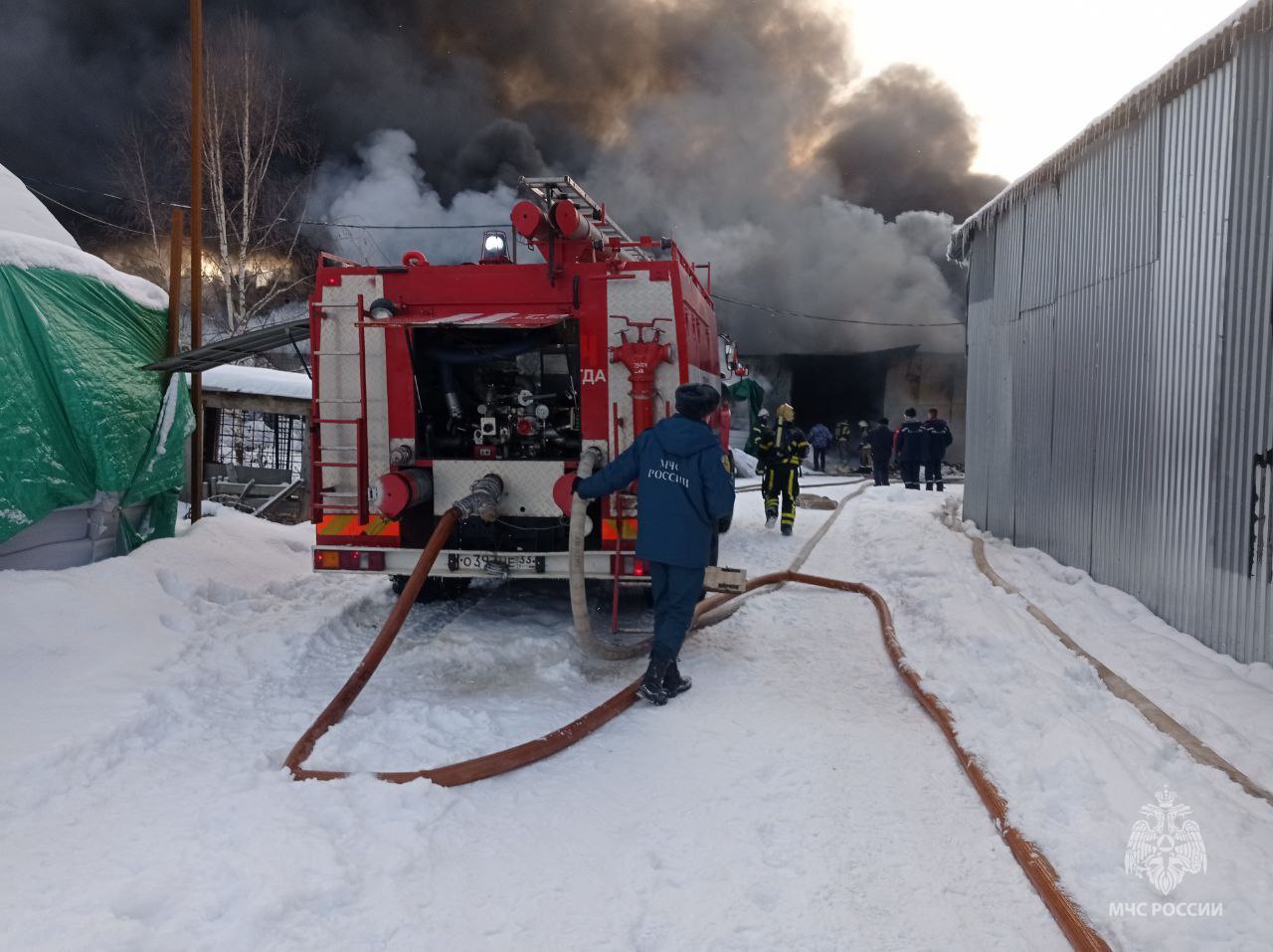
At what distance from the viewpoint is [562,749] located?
143 inches

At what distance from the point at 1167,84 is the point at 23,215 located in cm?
911

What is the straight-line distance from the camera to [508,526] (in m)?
5.73

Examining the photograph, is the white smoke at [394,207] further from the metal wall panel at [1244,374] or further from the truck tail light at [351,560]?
the metal wall panel at [1244,374]

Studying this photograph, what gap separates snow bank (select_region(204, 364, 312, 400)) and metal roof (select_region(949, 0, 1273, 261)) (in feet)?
33.6

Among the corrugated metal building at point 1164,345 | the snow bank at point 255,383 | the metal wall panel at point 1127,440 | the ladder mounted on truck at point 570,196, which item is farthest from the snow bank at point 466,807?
the snow bank at point 255,383

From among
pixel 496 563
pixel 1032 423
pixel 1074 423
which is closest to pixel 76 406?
pixel 496 563

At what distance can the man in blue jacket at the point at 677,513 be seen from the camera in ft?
14.2

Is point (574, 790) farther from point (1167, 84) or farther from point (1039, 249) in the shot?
point (1039, 249)

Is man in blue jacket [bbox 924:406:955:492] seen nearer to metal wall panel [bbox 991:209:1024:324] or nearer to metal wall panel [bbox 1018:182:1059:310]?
metal wall panel [bbox 991:209:1024:324]

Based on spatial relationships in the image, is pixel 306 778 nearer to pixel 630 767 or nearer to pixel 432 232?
pixel 630 767

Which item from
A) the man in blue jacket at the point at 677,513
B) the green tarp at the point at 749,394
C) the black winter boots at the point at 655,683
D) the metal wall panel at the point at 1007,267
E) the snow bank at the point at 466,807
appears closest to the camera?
the snow bank at the point at 466,807

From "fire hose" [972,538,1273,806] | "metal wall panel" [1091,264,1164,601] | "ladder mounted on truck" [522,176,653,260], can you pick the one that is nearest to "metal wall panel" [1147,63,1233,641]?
"metal wall panel" [1091,264,1164,601]

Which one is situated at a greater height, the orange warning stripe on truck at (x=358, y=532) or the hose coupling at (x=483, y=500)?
the hose coupling at (x=483, y=500)

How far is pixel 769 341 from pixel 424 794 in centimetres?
2473
